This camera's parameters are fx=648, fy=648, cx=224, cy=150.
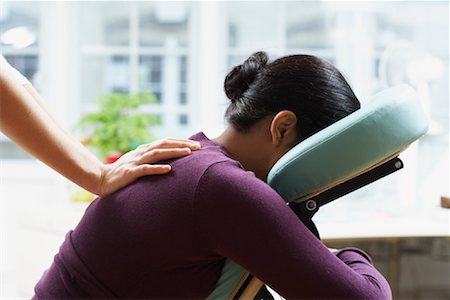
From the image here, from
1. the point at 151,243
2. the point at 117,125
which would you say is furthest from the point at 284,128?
the point at 117,125

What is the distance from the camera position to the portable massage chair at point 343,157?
1.02m

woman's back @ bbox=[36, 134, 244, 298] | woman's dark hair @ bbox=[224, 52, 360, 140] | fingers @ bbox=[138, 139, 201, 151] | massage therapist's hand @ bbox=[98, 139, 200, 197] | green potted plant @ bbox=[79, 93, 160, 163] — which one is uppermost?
woman's dark hair @ bbox=[224, 52, 360, 140]

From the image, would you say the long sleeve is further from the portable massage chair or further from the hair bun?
the hair bun

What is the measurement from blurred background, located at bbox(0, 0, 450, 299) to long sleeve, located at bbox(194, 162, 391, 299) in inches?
88.0

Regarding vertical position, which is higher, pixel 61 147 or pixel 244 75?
pixel 244 75

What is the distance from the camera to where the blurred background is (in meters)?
3.30

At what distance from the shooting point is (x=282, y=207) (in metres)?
1.01

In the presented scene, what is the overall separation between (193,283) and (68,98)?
242cm

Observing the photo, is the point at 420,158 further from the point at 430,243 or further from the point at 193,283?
the point at 193,283

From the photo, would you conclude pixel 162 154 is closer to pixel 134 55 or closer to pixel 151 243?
pixel 151 243

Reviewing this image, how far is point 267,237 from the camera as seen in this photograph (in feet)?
3.28

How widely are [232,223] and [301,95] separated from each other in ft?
0.88

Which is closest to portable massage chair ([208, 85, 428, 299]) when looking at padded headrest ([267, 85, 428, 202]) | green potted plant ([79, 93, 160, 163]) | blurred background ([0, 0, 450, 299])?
padded headrest ([267, 85, 428, 202])

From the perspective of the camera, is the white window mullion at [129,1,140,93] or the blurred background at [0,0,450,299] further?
the white window mullion at [129,1,140,93]
